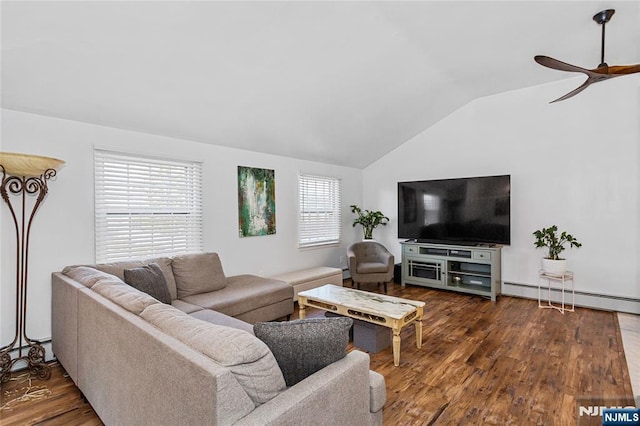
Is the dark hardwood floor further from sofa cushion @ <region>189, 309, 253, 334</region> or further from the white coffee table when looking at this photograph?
sofa cushion @ <region>189, 309, 253, 334</region>

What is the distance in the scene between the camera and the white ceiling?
2246mm

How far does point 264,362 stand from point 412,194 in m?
4.78

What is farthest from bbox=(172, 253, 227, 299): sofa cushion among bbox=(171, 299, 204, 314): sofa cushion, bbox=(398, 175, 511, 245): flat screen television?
bbox=(398, 175, 511, 245): flat screen television

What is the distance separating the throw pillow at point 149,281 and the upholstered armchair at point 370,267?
2871 millimetres

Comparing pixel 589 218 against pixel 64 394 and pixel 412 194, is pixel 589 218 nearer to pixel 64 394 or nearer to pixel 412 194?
pixel 412 194

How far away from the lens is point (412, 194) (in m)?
5.56

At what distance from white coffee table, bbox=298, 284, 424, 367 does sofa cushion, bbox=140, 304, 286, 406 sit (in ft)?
5.43

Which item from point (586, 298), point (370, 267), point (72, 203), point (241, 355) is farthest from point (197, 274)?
point (586, 298)

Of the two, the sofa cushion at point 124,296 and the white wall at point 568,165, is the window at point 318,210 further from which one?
the sofa cushion at point 124,296

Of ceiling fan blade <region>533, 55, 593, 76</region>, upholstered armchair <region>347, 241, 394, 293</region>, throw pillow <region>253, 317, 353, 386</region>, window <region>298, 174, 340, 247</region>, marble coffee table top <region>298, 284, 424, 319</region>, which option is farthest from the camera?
window <region>298, 174, 340, 247</region>

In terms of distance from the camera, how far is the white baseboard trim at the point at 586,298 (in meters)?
4.01

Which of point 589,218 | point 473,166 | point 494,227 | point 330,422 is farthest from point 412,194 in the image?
point 330,422

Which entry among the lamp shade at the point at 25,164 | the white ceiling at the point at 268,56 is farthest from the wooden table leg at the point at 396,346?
the lamp shade at the point at 25,164

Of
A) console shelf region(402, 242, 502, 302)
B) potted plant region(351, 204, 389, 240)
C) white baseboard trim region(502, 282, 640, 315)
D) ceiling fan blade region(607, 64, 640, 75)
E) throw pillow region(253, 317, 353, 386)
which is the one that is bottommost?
white baseboard trim region(502, 282, 640, 315)
